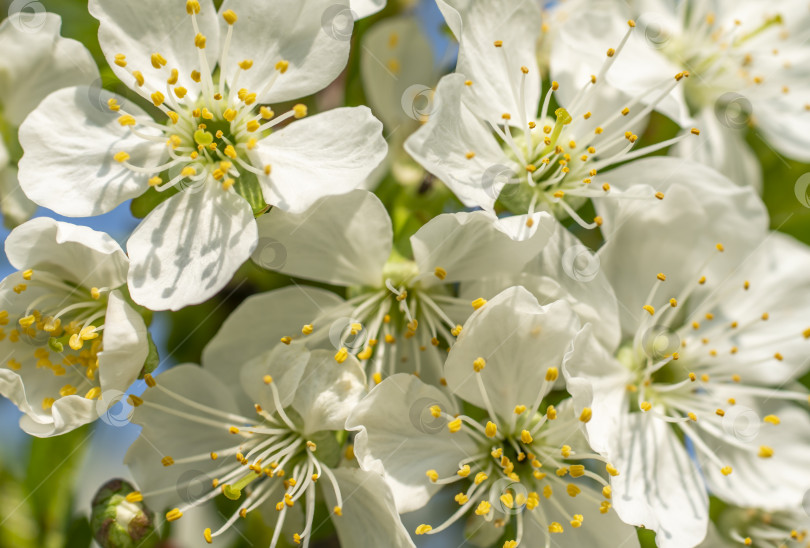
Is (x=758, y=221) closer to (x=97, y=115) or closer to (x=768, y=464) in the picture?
(x=768, y=464)

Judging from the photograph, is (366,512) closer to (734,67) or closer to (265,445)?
(265,445)

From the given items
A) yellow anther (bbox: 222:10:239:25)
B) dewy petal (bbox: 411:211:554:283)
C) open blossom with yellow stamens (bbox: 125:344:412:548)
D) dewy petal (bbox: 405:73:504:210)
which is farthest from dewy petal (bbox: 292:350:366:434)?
yellow anther (bbox: 222:10:239:25)

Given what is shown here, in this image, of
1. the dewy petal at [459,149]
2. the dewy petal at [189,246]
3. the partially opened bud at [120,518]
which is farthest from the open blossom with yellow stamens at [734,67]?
the partially opened bud at [120,518]

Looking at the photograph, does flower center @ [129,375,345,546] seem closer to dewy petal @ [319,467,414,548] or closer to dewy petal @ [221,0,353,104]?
dewy petal @ [319,467,414,548]

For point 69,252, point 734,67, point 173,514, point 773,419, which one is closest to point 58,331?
point 69,252

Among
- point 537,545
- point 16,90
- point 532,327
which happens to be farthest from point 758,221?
point 16,90

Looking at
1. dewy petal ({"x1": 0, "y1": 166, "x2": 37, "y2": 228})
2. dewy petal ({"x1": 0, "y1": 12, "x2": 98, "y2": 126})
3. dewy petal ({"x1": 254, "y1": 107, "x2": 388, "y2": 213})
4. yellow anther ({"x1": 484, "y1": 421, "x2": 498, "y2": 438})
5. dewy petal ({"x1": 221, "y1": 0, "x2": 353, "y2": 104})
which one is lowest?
dewy petal ({"x1": 0, "y1": 166, "x2": 37, "y2": 228})

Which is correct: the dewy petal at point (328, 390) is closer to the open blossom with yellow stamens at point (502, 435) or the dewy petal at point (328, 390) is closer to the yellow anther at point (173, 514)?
the open blossom with yellow stamens at point (502, 435)
